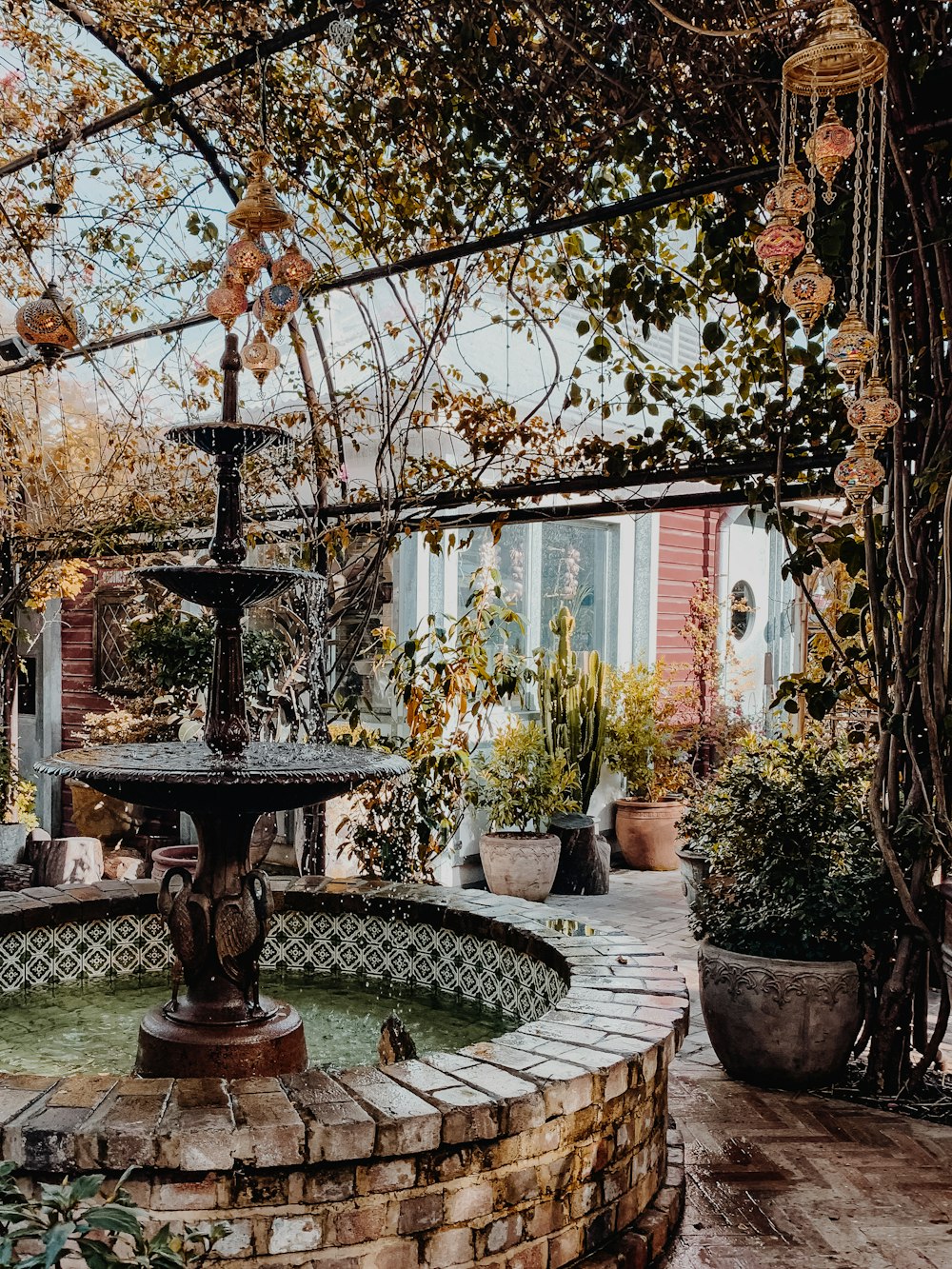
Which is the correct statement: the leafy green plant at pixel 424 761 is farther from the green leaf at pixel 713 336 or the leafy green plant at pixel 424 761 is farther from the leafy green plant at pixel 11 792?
the leafy green plant at pixel 11 792

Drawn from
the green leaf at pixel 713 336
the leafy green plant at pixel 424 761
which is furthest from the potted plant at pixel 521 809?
the green leaf at pixel 713 336

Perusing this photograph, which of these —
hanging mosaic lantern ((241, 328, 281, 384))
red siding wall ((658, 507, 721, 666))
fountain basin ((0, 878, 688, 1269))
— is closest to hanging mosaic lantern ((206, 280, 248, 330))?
hanging mosaic lantern ((241, 328, 281, 384))

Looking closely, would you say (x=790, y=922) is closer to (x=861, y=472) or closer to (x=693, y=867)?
(x=861, y=472)

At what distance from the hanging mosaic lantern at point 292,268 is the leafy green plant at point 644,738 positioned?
5879mm

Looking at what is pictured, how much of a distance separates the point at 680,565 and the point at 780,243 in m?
8.35

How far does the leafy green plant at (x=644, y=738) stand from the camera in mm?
9406

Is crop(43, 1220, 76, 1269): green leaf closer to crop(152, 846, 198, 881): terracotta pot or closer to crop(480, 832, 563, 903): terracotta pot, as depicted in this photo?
crop(152, 846, 198, 881): terracotta pot

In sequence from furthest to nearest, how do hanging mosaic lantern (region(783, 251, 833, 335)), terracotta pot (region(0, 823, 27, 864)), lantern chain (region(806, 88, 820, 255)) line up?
terracotta pot (region(0, 823, 27, 864)) < hanging mosaic lantern (region(783, 251, 833, 335)) < lantern chain (region(806, 88, 820, 255))

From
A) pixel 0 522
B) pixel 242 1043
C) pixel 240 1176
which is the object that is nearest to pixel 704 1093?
→ pixel 242 1043

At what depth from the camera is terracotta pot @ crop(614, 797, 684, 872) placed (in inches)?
372

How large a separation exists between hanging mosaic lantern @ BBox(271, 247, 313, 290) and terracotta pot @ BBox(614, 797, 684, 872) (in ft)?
20.9

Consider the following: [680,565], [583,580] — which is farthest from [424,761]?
[680,565]

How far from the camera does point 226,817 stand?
355 cm

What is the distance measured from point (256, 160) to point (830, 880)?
337cm
